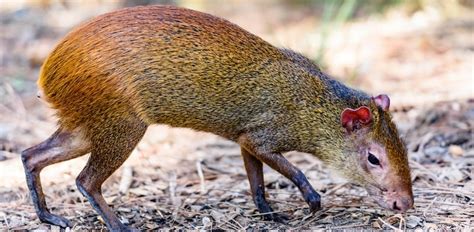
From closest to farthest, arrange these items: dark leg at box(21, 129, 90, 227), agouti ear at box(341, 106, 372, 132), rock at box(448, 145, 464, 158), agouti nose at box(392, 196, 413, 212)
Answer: agouti nose at box(392, 196, 413, 212) < agouti ear at box(341, 106, 372, 132) < dark leg at box(21, 129, 90, 227) < rock at box(448, 145, 464, 158)

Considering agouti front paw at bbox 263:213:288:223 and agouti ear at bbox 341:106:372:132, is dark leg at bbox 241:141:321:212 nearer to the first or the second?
agouti front paw at bbox 263:213:288:223

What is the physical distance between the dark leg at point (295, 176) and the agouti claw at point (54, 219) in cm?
133

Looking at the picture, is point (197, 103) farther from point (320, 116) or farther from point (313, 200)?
point (313, 200)

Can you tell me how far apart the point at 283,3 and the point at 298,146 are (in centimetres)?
758

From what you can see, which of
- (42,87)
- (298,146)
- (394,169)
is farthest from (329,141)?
(42,87)

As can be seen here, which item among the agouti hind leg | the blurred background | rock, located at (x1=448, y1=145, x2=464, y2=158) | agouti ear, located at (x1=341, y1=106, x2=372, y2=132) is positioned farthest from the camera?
rock, located at (x1=448, y1=145, x2=464, y2=158)

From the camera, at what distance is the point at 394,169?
4.99m

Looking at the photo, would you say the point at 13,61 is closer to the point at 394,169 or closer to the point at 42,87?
the point at 42,87

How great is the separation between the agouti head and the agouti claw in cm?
189

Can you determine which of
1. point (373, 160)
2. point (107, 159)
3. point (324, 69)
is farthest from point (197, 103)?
point (324, 69)

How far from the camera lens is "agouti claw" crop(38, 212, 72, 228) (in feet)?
17.2

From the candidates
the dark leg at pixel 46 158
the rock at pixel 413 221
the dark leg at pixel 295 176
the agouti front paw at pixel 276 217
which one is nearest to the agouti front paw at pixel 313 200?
the dark leg at pixel 295 176

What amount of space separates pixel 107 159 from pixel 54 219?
1.98 ft

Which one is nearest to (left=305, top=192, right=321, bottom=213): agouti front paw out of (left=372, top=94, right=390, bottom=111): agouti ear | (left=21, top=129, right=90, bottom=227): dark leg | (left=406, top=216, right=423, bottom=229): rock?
(left=406, top=216, right=423, bottom=229): rock
